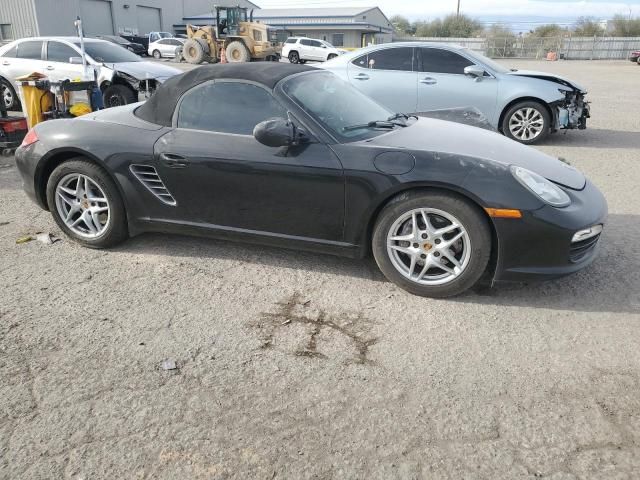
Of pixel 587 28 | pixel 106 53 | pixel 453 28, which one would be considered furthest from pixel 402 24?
pixel 106 53

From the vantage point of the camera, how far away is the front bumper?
10.5 ft

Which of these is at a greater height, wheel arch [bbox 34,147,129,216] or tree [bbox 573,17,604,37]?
tree [bbox 573,17,604,37]

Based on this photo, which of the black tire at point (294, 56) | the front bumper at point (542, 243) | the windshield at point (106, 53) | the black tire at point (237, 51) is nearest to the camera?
the front bumper at point (542, 243)

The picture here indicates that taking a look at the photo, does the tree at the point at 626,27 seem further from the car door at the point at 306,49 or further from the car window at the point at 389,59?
the car window at the point at 389,59

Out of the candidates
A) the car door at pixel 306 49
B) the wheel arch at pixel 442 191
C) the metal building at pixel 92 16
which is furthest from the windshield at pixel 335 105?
the metal building at pixel 92 16

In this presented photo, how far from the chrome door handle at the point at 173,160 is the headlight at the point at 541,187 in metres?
2.23

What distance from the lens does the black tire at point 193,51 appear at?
28.3 m

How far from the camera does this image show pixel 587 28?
191 feet

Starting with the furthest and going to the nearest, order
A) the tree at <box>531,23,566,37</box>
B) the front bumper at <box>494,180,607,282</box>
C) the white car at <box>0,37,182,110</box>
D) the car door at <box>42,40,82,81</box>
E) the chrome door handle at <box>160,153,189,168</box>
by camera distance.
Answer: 1. the tree at <box>531,23,566,37</box>
2. the car door at <box>42,40,82,81</box>
3. the white car at <box>0,37,182,110</box>
4. the chrome door handle at <box>160,153,189,168</box>
5. the front bumper at <box>494,180,607,282</box>

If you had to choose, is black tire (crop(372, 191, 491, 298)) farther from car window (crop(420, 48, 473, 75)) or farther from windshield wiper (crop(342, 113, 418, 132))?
car window (crop(420, 48, 473, 75))

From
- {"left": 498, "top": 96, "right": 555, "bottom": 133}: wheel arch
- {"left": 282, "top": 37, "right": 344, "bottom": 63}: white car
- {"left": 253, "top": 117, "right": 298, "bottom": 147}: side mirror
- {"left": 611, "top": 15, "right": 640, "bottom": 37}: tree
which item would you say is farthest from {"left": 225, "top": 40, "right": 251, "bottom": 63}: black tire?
{"left": 611, "top": 15, "right": 640, "bottom": 37}: tree

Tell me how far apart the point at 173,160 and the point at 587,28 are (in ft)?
217

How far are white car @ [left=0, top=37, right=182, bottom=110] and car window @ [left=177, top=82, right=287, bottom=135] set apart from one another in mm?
6964

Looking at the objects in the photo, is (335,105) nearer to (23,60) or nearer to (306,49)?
(23,60)
